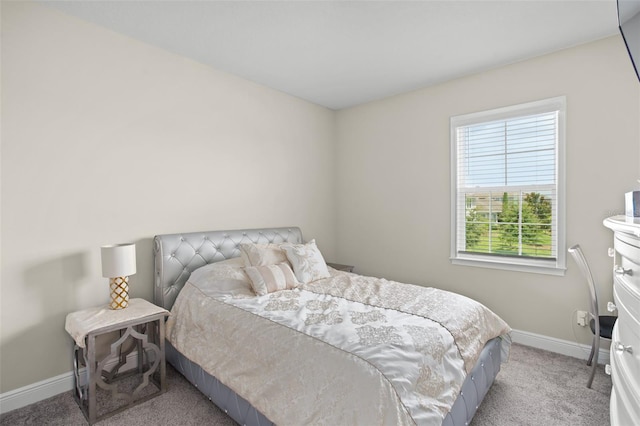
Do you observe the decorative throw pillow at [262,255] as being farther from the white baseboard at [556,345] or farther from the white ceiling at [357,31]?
the white baseboard at [556,345]

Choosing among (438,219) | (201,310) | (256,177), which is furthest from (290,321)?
(438,219)

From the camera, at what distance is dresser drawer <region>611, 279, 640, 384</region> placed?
1031 millimetres

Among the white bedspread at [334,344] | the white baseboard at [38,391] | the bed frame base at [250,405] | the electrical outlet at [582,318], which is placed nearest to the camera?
the white bedspread at [334,344]

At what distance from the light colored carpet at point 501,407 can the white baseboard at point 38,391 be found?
40 mm

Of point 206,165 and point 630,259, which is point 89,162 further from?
point 630,259

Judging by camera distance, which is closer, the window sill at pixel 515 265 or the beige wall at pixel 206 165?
the beige wall at pixel 206 165

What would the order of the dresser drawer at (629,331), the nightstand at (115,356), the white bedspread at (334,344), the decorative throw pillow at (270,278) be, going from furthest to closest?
the decorative throw pillow at (270,278), the nightstand at (115,356), the white bedspread at (334,344), the dresser drawer at (629,331)

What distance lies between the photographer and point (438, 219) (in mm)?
3637

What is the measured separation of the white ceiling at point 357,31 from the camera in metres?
2.23

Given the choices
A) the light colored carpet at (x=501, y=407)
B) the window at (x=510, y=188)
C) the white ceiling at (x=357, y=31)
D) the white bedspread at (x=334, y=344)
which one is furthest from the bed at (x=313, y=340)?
the white ceiling at (x=357, y=31)

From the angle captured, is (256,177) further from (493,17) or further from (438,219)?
(493,17)

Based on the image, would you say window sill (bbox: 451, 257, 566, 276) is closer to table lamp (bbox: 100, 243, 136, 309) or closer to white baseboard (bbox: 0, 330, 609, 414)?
white baseboard (bbox: 0, 330, 609, 414)

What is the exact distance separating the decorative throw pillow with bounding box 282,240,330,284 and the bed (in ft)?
0.04

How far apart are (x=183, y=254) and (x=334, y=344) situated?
180cm
